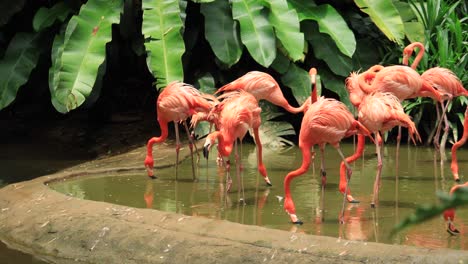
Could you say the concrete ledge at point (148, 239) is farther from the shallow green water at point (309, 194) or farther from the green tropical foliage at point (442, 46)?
the green tropical foliage at point (442, 46)

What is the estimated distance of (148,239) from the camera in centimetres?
428

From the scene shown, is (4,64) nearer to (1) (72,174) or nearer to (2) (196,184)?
(1) (72,174)

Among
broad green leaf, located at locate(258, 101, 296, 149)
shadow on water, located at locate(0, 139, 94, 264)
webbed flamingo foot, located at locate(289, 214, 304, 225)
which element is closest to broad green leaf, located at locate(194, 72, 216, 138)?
broad green leaf, located at locate(258, 101, 296, 149)

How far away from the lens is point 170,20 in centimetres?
770

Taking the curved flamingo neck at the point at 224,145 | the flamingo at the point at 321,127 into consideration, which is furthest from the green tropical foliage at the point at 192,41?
the flamingo at the point at 321,127

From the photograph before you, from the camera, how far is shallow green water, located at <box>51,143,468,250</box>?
14.5 ft

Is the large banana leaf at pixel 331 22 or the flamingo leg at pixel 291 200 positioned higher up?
the large banana leaf at pixel 331 22

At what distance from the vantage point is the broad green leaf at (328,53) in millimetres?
8219

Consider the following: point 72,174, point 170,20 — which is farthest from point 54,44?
point 72,174

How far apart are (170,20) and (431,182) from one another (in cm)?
307

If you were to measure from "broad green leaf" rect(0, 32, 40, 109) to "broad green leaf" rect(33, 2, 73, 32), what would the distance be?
212 millimetres

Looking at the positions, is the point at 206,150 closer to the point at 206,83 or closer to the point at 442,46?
the point at 206,83

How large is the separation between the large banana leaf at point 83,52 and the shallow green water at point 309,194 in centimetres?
118

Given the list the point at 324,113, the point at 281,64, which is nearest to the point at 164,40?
the point at 281,64
